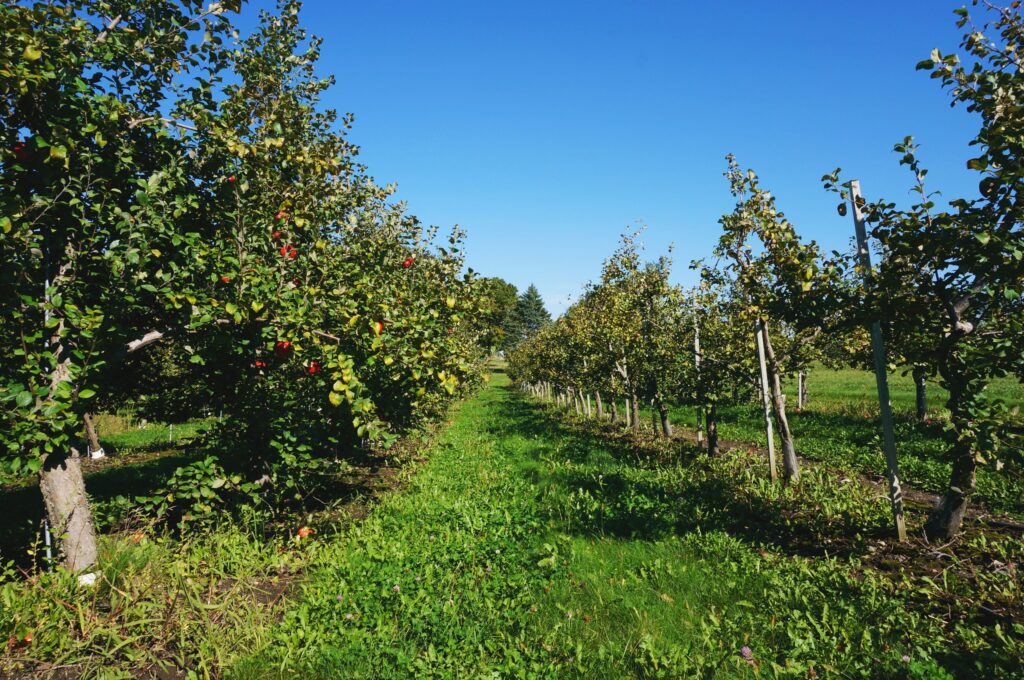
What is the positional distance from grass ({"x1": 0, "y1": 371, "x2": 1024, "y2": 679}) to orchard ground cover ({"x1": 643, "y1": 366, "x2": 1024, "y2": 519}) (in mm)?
1616

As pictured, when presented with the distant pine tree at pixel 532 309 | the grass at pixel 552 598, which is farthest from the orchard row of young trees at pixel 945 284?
the distant pine tree at pixel 532 309

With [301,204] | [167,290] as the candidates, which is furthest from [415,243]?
[167,290]

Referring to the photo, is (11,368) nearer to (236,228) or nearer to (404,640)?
(236,228)

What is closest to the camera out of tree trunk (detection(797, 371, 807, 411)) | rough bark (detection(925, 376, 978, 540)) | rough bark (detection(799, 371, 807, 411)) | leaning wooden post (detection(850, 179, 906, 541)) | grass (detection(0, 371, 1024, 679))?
grass (detection(0, 371, 1024, 679))

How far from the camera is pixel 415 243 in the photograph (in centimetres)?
1052

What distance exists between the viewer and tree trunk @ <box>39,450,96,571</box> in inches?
184

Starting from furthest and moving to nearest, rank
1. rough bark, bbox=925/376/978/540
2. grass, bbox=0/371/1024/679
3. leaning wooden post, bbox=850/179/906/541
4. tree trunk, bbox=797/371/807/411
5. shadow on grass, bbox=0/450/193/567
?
tree trunk, bbox=797/371/807/411
shadow on grass, bbox=0/450/193/567
leaning wooden post, bbox=850/179/906/541
rough bark, bbox=925/376/978/540
grass, bbox=0/371/1024/679

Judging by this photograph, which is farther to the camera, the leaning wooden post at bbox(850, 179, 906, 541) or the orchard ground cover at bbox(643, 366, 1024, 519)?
the orchard ground cover at bbox(643, 366, 1024, 519)

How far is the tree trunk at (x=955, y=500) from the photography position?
18.2 feet

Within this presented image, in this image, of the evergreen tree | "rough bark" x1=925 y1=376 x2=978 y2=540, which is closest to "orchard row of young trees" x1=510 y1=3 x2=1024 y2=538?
"rough bark" x1=925 y1=376 x2=978 y2=540

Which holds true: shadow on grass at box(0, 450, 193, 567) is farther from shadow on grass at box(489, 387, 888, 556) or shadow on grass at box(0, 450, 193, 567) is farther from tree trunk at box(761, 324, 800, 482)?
tree trunk at box(761, 324, 800, 482)

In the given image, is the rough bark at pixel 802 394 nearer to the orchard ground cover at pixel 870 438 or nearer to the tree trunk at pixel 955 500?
Answer: the orchard ground cover at pixel 870 438

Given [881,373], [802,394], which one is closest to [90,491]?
[881,373]

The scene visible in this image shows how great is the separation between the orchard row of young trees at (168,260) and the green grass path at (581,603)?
1.78 meters
